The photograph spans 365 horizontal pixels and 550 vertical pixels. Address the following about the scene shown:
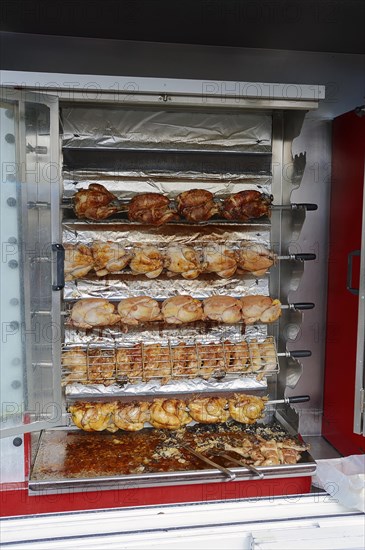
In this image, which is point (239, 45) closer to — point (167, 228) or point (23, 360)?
point (167, 228)

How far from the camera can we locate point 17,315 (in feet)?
6.34

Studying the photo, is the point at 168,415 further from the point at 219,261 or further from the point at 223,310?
the point at 219,261

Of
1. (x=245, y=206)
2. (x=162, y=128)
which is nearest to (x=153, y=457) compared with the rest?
(x=245, y=206)

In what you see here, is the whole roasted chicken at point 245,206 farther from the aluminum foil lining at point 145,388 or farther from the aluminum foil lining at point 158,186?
the aluminum foil lining at point 145,388

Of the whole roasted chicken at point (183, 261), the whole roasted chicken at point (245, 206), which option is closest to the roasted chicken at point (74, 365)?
the whole roasted chicken at point (183, 261)

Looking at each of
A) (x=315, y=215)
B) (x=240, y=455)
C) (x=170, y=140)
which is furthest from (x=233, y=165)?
(x=240, y=455)

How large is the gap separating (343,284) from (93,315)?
1344 mm

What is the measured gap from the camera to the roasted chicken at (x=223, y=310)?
8.11 ft

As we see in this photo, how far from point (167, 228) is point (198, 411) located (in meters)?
0.93

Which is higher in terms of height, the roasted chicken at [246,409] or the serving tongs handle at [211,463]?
the roasted chicken at [246,409]

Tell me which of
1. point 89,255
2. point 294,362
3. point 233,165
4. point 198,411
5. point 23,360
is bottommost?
point 198,411

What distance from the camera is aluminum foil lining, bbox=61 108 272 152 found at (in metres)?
2.54

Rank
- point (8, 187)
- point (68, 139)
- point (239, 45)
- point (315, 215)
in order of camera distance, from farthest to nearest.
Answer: point (315, 215)
point (239, 45)
point (68, 139)
point (8, 187)

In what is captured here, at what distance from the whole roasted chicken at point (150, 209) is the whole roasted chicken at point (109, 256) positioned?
18cm
